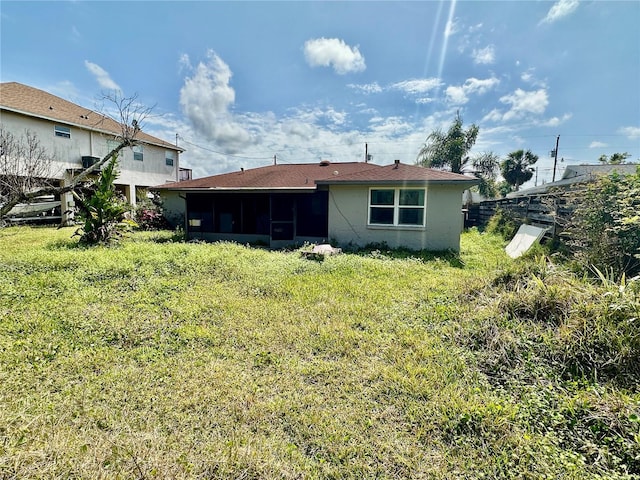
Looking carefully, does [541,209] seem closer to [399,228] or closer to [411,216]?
[411,216]

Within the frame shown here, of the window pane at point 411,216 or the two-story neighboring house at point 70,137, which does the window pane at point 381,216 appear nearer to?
the window pane at point 411,216

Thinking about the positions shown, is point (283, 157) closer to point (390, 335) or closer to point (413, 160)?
point (413, 160)

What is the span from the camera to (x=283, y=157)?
898 inches

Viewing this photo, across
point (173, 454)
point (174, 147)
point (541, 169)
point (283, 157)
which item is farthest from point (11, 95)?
point (541, 169)

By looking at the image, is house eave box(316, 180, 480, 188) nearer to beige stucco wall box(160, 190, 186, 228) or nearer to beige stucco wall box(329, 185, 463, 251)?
beige stucco wall box(329, 185, 463, 251)

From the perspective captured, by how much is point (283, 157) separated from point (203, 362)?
831 inches

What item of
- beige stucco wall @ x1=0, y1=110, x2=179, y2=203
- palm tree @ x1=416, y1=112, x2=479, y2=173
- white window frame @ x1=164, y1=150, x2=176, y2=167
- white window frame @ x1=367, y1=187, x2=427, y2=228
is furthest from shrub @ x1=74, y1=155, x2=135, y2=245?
palm tree @ x1=416, y1=112, x2=479, y2=173

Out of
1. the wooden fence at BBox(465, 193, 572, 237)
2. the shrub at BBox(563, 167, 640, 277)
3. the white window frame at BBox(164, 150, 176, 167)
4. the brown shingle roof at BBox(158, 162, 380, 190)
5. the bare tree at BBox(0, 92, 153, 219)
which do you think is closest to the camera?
the shrub at BBox(563, 167, 640, 277)

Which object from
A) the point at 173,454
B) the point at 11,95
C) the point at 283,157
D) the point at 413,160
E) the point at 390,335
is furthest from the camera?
the point at 413,160

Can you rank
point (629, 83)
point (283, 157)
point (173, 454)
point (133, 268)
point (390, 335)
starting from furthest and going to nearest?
point (283, 157) → point (629, 83) → point (133, 268) → point (390, 335) → point (173, 454)

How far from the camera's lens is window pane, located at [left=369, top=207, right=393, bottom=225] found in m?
9.96

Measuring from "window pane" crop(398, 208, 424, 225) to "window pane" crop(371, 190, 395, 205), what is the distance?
554 mm

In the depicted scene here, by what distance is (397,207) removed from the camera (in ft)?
32.2

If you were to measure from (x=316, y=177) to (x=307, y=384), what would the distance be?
34.3ft
